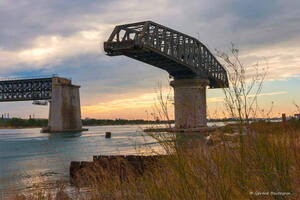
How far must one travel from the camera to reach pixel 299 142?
6.15m

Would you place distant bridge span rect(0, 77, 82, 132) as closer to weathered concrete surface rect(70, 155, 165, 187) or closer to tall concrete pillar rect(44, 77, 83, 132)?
tall concrete pillar rect(44, 77, 83, 132)

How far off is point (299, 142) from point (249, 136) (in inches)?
73.4

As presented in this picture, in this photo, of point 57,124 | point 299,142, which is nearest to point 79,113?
point 57,124

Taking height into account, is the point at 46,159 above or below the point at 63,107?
below

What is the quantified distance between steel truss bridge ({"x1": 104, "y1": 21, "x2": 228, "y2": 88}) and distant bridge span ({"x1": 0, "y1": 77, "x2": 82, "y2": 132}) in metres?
51.6

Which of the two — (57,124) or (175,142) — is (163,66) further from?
(175,142)

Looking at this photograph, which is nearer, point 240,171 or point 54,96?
point 240,171

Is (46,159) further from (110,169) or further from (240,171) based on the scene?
(240,171)

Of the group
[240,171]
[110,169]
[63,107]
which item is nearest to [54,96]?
[63,107]

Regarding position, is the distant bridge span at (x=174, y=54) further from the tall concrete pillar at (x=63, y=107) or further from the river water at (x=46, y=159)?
the tall concrete pillar at (x=63, y=107)

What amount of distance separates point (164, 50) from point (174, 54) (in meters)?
5.77

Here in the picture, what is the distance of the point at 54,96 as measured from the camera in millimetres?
116938

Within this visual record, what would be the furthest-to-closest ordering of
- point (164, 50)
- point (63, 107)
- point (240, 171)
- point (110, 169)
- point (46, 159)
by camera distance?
point (63, 107) → point (164, 50) → point (46, 159) → point (110, 169) → point (240, 171)

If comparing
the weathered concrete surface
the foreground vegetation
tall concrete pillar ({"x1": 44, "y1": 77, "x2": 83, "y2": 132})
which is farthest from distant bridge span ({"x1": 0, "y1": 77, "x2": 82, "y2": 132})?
the foreground vegetation
